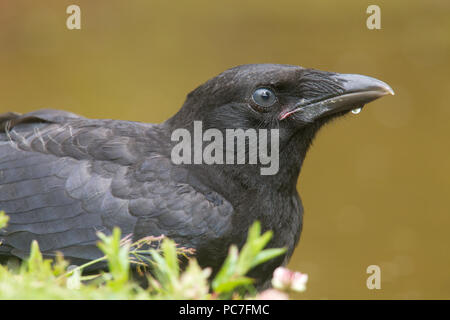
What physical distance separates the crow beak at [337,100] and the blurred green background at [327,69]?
4.18 m

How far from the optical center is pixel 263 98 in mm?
3771

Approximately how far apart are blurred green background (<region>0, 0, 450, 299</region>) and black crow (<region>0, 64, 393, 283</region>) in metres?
4.10

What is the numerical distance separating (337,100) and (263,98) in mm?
409

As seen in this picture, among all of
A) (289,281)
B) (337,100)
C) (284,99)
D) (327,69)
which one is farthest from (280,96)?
(327,69)

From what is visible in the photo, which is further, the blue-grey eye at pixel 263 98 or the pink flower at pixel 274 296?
the blue-grey eye at pixel 263 98

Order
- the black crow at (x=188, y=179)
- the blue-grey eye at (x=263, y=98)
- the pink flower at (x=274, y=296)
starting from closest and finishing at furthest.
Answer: the pink flower at (x=274, y=296)
the black crow at (x=188, y=179)
the blue-grey eye at (x=263, y=98)

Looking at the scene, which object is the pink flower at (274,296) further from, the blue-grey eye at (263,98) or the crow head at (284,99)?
the blue-grey eye at (263,98)

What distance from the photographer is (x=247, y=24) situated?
12273 millimetres

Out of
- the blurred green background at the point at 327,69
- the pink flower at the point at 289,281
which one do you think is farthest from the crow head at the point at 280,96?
the blurred green background at the point at 327,69

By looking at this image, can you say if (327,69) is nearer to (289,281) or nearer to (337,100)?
(337,100)

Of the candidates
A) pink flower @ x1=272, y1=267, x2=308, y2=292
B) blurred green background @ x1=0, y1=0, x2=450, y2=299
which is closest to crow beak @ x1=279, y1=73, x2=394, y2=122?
pink flower @ x1=272, y1=267, x2=308, y2=292

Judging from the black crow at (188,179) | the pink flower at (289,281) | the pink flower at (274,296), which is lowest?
the pink flower at (274,296)

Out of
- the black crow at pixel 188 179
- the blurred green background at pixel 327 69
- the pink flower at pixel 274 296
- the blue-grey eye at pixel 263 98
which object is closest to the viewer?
the pink flower at pixel 274 296

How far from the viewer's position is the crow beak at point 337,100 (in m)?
3.78
